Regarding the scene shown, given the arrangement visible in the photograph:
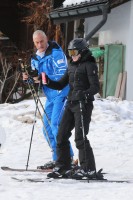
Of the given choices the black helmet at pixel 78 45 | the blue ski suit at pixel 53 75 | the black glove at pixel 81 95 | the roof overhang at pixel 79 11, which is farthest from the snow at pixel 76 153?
the roof overhang at pixel 79 11

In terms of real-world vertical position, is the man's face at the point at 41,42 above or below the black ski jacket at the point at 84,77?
above

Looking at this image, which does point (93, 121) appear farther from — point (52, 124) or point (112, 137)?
point (52, 124)

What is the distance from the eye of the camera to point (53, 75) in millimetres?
6488

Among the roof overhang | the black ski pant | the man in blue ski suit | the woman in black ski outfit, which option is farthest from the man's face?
the roof overhang

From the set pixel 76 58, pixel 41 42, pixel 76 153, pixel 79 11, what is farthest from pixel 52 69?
pixel 79 11

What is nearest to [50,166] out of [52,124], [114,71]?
[52,124]

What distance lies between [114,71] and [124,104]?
330cm

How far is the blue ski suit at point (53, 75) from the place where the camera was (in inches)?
253

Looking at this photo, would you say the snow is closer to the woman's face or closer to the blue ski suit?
the blue ski suit

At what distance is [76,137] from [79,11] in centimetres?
963

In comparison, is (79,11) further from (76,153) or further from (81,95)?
(81,95)

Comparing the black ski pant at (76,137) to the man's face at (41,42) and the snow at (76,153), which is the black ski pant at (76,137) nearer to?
the snow at (76,153)

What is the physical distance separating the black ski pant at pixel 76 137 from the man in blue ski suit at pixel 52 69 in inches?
16.3

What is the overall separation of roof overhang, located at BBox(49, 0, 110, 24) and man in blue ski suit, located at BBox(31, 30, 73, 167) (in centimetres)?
805
